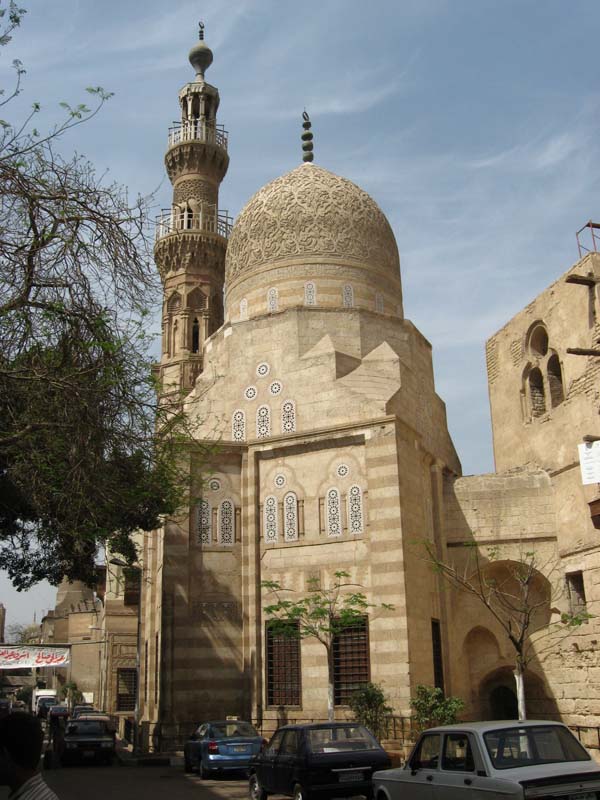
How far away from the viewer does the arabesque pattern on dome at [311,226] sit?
25.1 meters

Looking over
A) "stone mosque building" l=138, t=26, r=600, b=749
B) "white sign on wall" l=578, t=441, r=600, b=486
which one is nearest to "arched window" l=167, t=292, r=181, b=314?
"stone mosque building" l=138, t=26, r=600, b=749

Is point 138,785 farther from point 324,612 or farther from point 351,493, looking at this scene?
point 351,493

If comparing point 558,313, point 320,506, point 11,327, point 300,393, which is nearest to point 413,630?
point 320,506

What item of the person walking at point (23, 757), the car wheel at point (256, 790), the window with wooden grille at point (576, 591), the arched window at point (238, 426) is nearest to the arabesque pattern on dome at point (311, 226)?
the arched window at point (238, 426)

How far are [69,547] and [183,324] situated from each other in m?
19.5

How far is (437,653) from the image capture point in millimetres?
20125

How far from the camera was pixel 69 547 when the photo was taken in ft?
51.4

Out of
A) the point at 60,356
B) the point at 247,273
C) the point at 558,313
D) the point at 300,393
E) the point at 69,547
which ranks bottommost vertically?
the point at 69,547

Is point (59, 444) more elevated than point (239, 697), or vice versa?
point (59, 444)

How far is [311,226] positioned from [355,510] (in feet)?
31.7

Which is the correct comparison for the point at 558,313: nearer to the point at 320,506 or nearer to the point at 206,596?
the point at 320,506

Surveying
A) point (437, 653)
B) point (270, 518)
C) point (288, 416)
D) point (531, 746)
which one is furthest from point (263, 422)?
point (531, 746)

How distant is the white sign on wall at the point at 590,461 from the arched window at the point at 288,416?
7273mm

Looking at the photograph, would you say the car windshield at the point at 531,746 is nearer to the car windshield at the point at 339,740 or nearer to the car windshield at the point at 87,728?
the car windshield at the point at 339,740
